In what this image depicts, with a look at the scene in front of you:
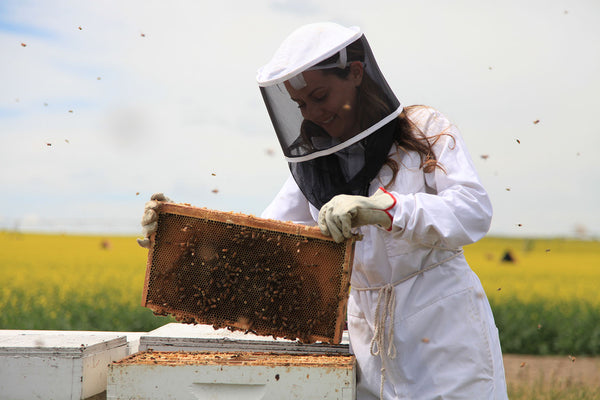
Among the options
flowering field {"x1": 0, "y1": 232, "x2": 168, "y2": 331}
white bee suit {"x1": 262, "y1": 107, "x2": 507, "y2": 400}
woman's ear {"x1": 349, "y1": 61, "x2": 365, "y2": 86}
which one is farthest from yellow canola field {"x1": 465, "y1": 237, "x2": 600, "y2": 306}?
flowering field {"x1": 0, "y1": 232, "x2": 168, "y2": 331}

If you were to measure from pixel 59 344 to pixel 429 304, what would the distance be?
187 centimetres

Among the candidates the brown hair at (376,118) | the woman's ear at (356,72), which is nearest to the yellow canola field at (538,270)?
the brown hair at (376,118)

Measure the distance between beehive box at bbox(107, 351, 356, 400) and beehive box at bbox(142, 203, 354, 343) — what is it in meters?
0.34

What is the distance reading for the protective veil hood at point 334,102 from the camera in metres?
2.80

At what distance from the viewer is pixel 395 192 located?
8.74 feet

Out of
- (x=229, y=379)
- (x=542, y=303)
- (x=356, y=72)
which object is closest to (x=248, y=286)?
(x=229, y=379)

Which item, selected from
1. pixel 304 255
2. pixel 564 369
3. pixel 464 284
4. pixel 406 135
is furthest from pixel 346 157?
pixel 564 369

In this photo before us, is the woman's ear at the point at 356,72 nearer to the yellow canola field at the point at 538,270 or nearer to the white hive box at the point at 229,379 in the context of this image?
the white hive box at the point at 229,379

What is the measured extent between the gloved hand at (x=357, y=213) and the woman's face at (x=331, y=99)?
483 millimetres

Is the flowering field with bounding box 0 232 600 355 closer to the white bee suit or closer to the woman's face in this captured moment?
the white bee suit

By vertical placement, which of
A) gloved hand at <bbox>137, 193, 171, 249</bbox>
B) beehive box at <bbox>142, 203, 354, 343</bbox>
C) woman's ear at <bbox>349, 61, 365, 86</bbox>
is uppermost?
woman's ear at <bbox>349, 61, 365, 86</bbox>

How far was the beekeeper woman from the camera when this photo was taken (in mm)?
2750

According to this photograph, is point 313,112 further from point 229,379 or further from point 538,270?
point 538,270

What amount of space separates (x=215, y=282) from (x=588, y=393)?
21.8ft
